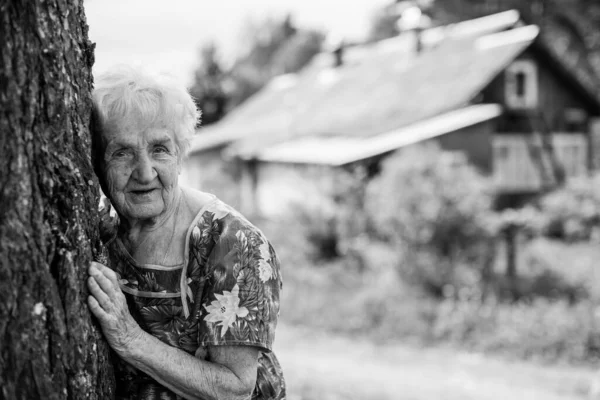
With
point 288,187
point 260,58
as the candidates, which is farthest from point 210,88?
point 288,187

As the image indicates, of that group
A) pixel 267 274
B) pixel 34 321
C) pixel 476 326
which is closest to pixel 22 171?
pixel 34 321

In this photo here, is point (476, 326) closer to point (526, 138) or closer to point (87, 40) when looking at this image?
point (87, 40)

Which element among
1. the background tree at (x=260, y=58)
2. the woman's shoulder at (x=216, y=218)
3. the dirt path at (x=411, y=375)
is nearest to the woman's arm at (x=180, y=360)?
the woman's shoulder at (x=216, y=218)

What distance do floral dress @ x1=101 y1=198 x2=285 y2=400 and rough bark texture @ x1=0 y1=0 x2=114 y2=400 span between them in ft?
0.64

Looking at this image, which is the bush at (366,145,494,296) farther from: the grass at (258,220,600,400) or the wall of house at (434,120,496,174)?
the wall of house at (434,120,496,174)

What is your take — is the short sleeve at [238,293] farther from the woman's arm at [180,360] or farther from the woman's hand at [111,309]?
the woman's hand at [111,309]

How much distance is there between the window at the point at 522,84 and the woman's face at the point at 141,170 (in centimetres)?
2426

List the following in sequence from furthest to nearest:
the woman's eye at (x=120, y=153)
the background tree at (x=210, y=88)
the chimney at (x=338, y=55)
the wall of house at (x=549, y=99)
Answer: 1. the background tree at (x=210, y=88)
2. the chimney at (x=338, y=55)
3. the wall of house at (x=549, y=99)
4. the woman's eye at (x=120, y=153)

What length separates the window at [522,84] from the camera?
85.1ft

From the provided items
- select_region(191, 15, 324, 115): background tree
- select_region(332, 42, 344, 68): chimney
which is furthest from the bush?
select_region(191, 15, 324, 115): background tree

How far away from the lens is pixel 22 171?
241cm

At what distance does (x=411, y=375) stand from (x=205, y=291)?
8907 mm

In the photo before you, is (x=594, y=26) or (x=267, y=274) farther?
(x=594, y=26)

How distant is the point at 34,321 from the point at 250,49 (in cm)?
8002
